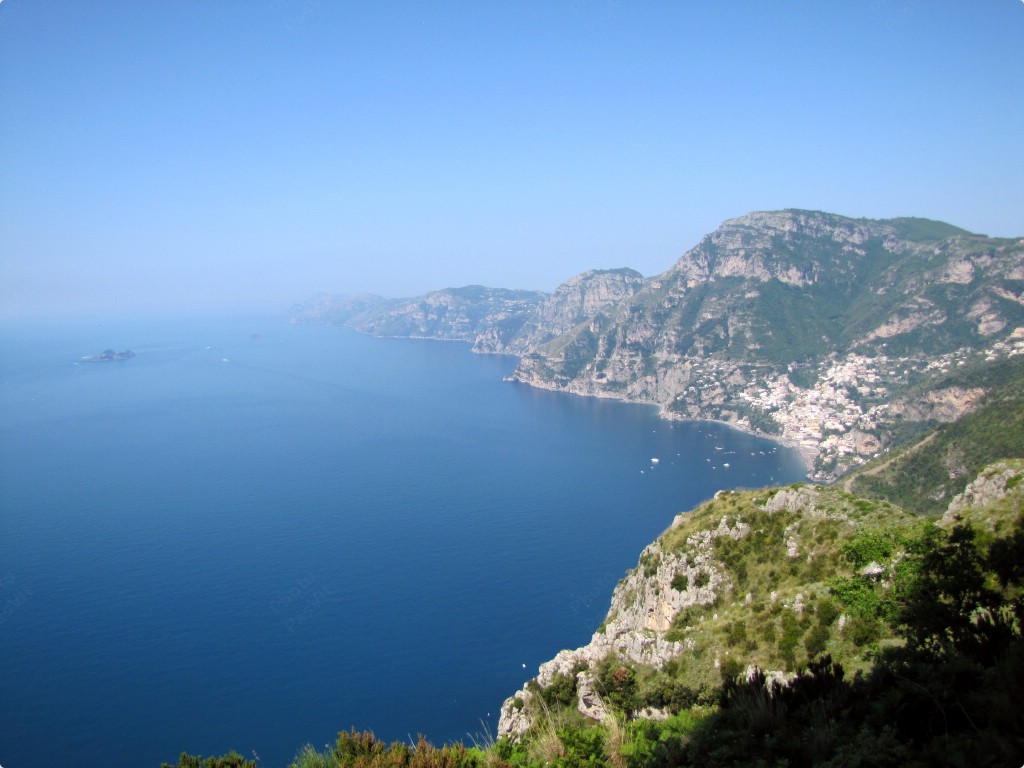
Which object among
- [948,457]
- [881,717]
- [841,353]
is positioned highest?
[841,353]

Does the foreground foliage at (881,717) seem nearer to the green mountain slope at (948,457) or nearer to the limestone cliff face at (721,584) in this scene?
the limestone cliff face at (721,584)

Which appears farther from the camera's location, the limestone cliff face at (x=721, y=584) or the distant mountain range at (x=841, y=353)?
the distant mountain range at (x=841, y=353)

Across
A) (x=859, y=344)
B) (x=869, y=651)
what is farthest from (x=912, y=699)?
(x=859, y=344)

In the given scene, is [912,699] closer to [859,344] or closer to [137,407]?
[137,407]

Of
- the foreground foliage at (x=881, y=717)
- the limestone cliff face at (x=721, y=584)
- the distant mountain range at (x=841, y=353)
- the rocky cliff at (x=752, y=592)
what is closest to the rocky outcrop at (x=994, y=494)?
the rocky cliff at (x=752, y=592)

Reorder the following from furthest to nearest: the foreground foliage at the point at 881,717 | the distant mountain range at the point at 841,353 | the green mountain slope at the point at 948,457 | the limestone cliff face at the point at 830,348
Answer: the limestone cliff face at the point at 830,348
the distant mountain range at the point at 841,353
the green mountain slope at the point at 948,457
the foreground foliage at the point at 881,717

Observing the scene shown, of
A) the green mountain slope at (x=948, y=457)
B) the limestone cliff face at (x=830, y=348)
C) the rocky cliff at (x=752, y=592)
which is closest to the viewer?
the rocky cliff at (x=752, y=592)

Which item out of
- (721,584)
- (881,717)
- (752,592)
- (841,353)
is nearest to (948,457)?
(721,584)

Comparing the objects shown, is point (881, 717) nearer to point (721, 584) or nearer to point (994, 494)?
point (994, 494)

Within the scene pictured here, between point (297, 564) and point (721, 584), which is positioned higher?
point (721, 584)
